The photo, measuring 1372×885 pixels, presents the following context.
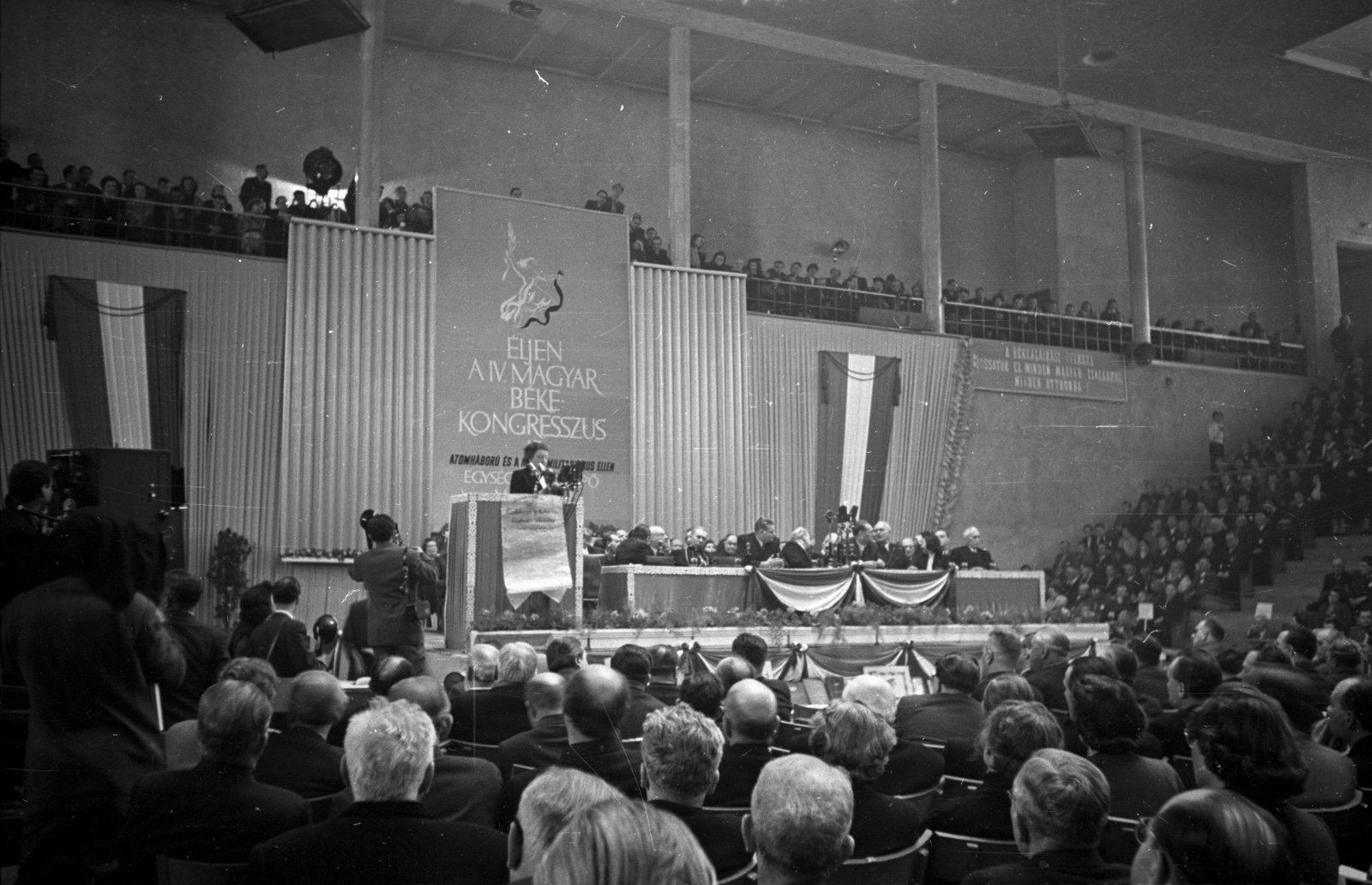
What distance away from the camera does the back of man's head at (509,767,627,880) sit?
5.12 ft

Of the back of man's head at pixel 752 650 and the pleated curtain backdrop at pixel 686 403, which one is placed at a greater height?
the pleated curtain backdrop at pixel 686 403

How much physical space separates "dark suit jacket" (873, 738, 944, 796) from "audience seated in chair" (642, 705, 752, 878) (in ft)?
2.66

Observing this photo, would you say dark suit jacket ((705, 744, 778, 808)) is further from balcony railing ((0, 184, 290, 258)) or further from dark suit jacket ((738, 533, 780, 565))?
balcony railing ((0, 184, 290, 258))

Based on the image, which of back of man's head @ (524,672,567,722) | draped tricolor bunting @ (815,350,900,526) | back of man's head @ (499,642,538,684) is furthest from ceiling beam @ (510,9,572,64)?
back of man's head @ (524,672,567,722)

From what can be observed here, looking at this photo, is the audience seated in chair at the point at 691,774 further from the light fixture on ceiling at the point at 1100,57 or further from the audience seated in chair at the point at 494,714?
the light fixture on ceiling at the point at 1100,57

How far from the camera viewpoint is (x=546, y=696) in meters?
3.22

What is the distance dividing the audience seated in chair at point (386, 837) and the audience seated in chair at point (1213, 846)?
116 centimetres

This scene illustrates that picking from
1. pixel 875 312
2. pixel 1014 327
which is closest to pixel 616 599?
pixel 875 312

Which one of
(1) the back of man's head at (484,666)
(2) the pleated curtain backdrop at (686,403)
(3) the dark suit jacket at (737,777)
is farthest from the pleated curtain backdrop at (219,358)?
(3) the dark suit jacket at (737,777)

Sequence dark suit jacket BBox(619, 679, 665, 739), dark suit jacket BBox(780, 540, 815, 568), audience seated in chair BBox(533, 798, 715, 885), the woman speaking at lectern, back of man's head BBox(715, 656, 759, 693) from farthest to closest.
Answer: dark suit jacket BBox(780, 540, 815, 568), the woman speaking at lectern, back of man's head BBox(715, 656, 759, 693), dark suit jacket BBox(619, 679, 665, 739), audience seated in chair BBox(533, 798, 715, 885)

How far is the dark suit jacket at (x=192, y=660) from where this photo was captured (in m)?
3.44

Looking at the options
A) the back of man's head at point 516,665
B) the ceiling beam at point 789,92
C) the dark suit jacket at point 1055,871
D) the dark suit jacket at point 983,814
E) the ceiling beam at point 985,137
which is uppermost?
the ceiling beam at point 789,92

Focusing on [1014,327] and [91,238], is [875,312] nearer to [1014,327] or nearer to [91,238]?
→ [1014,327]

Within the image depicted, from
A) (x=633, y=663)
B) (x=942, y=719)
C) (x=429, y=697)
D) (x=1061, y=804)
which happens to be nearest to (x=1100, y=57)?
(x=942, y=719)
